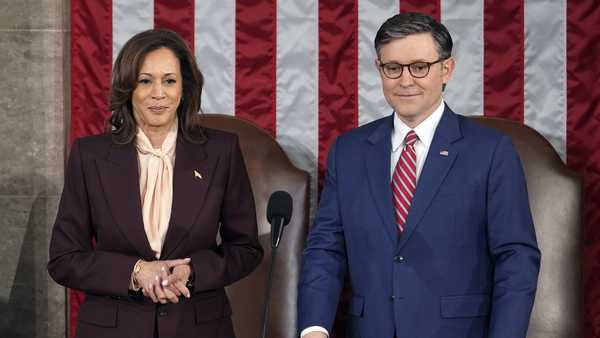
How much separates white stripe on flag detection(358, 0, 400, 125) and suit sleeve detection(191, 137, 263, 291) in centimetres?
127

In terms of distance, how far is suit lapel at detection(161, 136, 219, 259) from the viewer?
Result: 242 cm

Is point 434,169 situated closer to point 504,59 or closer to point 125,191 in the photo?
point 125,191

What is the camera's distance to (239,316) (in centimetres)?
362

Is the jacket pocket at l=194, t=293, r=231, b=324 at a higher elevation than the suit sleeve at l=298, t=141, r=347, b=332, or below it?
below

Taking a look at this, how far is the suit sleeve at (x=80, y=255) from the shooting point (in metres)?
2.34

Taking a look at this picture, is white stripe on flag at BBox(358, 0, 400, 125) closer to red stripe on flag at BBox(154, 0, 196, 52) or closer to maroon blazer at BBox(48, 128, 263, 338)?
red stripe on flag at BBox(154, 0, 196, 52)

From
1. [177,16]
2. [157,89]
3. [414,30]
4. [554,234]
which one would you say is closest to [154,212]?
[157,89]

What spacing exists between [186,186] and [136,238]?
0.65ft

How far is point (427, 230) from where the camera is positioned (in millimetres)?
2277

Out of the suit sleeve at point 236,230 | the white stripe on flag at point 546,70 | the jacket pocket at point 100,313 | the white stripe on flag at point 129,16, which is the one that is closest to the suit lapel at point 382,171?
the suit sleeve at point 236,230

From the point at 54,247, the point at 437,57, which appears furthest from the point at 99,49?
the point at 437,57

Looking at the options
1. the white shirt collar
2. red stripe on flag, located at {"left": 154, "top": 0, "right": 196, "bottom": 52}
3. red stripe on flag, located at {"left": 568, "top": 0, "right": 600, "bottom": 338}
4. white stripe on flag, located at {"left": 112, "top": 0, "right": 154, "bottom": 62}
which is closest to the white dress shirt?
the white shirt collar

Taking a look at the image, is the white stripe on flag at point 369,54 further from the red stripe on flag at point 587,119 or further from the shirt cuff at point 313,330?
the shirt cuff at point 313,330

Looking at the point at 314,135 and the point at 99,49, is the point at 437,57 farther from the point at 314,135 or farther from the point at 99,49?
the point at 99,49
